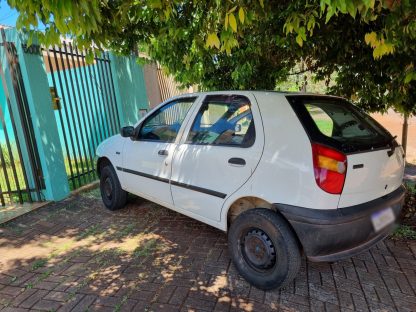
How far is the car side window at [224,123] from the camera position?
2.99m

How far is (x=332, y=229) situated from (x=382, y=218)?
0.61 m

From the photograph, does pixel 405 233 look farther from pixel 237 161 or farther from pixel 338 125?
pixel 237 161

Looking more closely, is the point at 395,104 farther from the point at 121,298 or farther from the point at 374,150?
the point at 121,298

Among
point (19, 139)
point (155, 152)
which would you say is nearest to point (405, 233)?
point (155, 152)

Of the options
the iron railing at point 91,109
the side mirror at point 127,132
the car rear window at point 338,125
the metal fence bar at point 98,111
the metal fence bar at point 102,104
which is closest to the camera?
the car rear window at point 338,125

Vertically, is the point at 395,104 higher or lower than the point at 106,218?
higher

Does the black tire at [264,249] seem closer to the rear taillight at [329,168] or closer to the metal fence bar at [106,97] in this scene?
the rear taillight at [329,168]

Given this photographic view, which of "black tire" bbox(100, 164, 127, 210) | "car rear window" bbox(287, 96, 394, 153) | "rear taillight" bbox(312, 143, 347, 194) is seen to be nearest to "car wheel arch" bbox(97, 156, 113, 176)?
"black tire" bbox(100, 164, 127, 210)

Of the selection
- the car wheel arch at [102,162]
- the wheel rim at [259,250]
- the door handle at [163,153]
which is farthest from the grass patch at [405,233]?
the car wheel arch at [102,162]

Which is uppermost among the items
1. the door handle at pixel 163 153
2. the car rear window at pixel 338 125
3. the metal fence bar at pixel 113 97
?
the metal fence bar at pixel 113 97

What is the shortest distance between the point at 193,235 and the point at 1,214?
304cm

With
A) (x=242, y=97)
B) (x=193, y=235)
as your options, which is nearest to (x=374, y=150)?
(x=242, y=97)

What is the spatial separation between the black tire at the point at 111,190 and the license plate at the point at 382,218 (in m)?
3.32

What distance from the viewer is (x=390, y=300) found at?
2.74 meters
